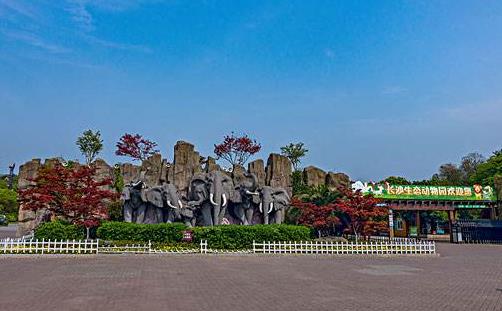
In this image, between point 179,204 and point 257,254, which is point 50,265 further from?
point 179,204

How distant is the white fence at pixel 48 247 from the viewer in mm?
19391

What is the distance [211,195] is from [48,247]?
10114mm

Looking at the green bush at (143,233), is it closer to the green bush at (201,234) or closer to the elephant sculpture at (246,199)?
the green bush at (201,234)

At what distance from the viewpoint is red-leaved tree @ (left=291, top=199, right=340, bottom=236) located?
2645 centimetres

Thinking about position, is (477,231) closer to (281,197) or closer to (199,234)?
(281,197)


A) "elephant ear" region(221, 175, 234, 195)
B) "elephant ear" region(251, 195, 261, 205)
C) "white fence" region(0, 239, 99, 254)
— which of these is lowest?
"white fence" region(0, 239, 99, 254)

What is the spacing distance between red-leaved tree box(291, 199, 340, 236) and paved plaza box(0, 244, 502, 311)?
819 centimetres

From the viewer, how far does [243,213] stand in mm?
28891

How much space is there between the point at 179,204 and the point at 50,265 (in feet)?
38.6

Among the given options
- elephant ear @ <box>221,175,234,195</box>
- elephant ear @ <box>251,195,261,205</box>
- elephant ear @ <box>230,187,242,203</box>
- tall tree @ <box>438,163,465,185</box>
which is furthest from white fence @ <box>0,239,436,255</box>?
tall tree @ <box>438,163,465,185</box>

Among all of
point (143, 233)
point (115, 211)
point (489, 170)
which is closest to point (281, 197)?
point (143, 233)

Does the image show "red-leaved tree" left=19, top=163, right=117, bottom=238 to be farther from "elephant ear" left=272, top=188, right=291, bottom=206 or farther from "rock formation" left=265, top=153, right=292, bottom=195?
"rock formation" left=265, top=153, right=292, bottom=195

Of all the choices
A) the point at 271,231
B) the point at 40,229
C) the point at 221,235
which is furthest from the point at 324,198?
the point at 40,229

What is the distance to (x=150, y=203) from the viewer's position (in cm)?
2781
